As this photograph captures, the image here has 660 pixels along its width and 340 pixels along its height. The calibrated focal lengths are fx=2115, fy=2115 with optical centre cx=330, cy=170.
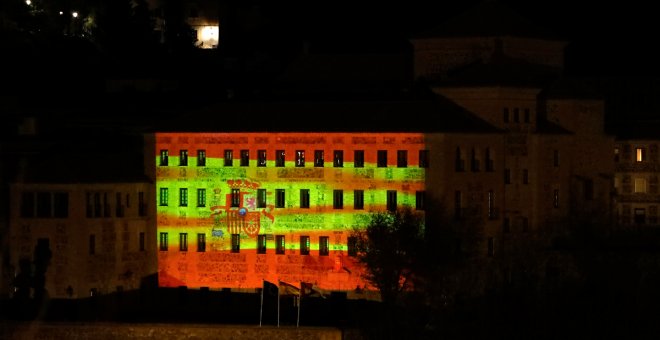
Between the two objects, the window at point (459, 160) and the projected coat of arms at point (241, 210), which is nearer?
the window at point (459, 160)

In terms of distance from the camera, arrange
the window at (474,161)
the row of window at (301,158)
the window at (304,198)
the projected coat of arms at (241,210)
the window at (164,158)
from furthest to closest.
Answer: the window at (164,158) < the projected coat of arms at (241,210) < the window at (304,198) < the window at (474,161) < the row of window at (301,158)

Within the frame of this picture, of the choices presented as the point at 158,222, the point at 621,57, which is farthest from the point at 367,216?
the point at 621,57

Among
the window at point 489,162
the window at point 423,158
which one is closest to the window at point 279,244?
the window at point 423,158

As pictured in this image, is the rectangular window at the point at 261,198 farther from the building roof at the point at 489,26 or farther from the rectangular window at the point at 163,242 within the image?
the building roof at the point at 489,26

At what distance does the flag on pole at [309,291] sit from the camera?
265ft

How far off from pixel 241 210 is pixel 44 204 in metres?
7.97

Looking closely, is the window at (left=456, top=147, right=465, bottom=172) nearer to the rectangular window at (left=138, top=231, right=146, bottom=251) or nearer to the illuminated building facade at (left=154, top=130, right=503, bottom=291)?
the illuminated building facade at (left=154, top=130, right=503, bottom=291)

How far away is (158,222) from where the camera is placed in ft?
285

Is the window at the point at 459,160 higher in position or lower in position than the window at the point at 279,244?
higher

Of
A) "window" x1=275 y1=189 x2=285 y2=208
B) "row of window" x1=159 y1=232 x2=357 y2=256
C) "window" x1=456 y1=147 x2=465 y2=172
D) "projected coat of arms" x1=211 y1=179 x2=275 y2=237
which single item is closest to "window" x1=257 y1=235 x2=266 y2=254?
"row of window" x1=159 y1=232 x2=357 y2=256

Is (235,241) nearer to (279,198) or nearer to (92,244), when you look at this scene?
(279,198)

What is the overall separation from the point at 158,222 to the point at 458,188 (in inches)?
502

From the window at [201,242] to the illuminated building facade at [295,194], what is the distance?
41 mm

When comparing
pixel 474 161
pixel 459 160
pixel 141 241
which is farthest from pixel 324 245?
pixel 141 241
